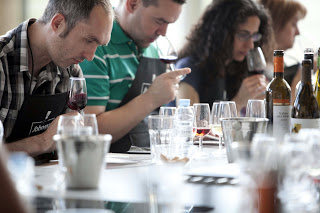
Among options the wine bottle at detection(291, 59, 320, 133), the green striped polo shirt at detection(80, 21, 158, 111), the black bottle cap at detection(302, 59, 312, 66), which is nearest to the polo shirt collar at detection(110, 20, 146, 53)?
the green striped polo shirt at detection(80, 21, 158, 111)

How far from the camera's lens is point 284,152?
966 mm

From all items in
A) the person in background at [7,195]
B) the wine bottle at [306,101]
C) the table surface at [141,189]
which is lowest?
the table surface at [141,189]

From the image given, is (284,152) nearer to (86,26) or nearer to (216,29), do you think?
(86,26)

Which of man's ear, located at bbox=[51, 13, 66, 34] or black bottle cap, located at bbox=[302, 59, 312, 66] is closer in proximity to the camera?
black bottle cap, located at bbox=[302, 59, 312, 66]

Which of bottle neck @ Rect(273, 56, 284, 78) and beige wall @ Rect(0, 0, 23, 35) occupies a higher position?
beige wall @ Rect(0, 0, 23, 35)

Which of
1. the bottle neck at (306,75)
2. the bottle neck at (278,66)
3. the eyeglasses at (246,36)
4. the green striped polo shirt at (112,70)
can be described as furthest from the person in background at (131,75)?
the bottle neck at (306,75)

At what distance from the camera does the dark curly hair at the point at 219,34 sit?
3467 mm

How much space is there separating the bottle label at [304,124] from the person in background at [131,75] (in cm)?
103

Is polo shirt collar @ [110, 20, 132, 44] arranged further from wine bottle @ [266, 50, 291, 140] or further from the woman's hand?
wine bottle @ [266, 50, 291, 140]

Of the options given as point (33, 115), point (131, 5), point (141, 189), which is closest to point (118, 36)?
point (131, 5)

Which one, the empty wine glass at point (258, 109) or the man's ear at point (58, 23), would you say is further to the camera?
the man's ear at point (58, 23)

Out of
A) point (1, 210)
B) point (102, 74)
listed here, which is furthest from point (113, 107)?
point (1, 210)

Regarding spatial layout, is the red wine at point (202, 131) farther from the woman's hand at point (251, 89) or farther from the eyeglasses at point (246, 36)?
the eyeglasses at point (246, 36)

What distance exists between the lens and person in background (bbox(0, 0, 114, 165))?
2029 mm
